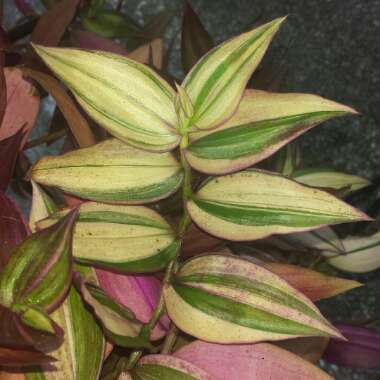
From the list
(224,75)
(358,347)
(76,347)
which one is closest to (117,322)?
(76,347)

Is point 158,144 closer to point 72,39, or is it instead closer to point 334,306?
point 72,39

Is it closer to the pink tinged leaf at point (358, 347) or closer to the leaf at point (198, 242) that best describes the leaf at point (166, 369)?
the leaf at point (198, 242)

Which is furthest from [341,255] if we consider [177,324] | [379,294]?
[177,324]

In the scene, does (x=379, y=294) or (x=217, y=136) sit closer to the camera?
(x=217, y=136)

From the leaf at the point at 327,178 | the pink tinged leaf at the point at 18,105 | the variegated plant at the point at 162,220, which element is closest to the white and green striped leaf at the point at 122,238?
the variegated plant at the point at 162,220

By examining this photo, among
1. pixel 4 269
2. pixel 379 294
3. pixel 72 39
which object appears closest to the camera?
pixel 4 269
